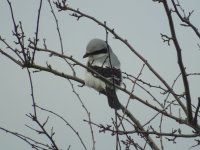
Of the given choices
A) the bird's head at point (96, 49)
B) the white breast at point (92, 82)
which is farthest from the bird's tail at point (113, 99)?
the bird's head at point (96, 49)

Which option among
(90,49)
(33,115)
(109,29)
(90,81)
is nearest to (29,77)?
(33,115)

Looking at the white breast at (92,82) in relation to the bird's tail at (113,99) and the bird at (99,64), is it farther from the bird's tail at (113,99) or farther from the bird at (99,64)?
the bird's tail at (113,99)

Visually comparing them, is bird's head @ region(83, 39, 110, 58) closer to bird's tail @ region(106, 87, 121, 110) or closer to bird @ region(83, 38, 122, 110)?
bird @ region(83, 38, 122, 110)

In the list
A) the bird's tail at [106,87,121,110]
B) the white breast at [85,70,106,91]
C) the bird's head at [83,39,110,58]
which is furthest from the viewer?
the bird's head at [83,39,110,58]

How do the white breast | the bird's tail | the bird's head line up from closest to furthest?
1. the bird's tail
2. the white breast
3. the bird's head

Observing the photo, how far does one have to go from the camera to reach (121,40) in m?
3.22

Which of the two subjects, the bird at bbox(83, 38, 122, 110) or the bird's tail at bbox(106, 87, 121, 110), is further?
the bird at bbox(83, 38, 122, 110)

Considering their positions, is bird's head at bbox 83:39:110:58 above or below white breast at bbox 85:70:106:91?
above

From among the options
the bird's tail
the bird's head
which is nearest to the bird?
the bird's head

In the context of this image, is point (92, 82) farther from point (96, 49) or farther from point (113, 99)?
point (113, 99)

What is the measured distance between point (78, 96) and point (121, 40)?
2.55 feet

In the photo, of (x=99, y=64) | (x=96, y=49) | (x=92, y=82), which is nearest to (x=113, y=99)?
(x=92, y=82)

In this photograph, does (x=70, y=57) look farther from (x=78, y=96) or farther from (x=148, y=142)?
(x=148, y=142)

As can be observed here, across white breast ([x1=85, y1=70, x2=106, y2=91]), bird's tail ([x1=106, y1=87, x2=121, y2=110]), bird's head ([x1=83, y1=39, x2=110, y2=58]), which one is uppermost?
bird's head ([x1=83, y1=39, x2=110, y2=58])
